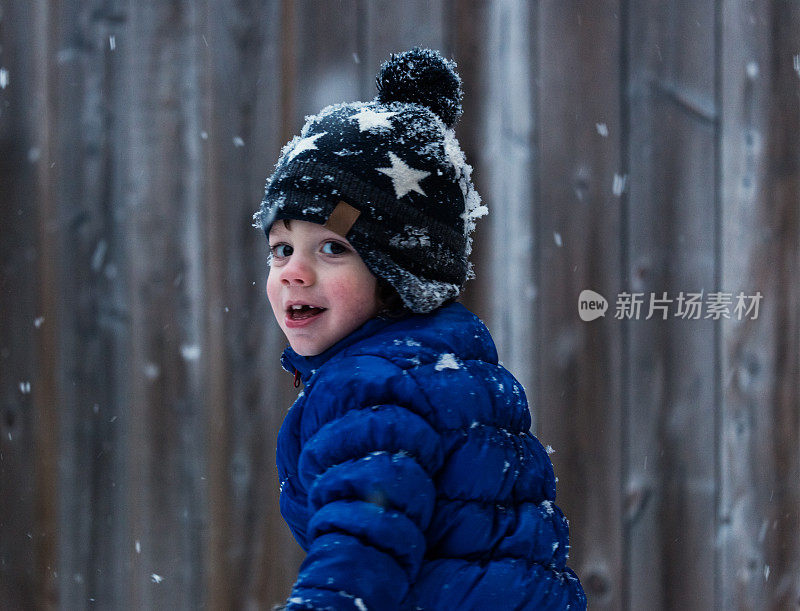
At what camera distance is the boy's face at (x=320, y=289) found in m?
0.91

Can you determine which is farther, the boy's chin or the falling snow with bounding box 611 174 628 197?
the falling snow with bounding box 611 174 628 197

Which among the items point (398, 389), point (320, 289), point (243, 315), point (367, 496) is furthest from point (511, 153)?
point (367, 496)

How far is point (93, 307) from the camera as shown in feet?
5.34

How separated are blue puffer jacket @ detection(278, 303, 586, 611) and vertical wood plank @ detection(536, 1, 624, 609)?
61cm

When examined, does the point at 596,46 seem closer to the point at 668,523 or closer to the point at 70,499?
the point at 668,523

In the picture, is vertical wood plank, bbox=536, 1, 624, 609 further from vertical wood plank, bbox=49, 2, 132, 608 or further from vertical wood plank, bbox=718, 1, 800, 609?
vertical wood plank, bbox=49, 2, 132, 608

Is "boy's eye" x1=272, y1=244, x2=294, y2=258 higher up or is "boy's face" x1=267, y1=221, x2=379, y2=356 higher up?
"boy's eye" x1=272, y1=244, x2=294, y2=258

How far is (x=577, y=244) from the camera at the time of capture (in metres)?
1.55

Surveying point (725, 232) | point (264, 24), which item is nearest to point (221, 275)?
point (264, 24)

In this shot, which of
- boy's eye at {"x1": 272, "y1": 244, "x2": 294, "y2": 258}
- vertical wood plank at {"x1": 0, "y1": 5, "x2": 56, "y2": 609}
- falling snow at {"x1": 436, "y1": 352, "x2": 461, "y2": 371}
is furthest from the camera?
vertical wood plank at {"x1": 0, "y1": 5, "x2": 56, "y2": 609}

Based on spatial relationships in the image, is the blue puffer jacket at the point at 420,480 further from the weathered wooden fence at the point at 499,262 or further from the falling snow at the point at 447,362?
the weathered wooden fence at the point at 499,262

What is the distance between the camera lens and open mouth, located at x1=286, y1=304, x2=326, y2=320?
92 cm

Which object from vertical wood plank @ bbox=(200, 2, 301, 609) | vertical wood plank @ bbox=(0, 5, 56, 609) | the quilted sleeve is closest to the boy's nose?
the quilted sleeve

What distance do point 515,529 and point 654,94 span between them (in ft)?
3.59
